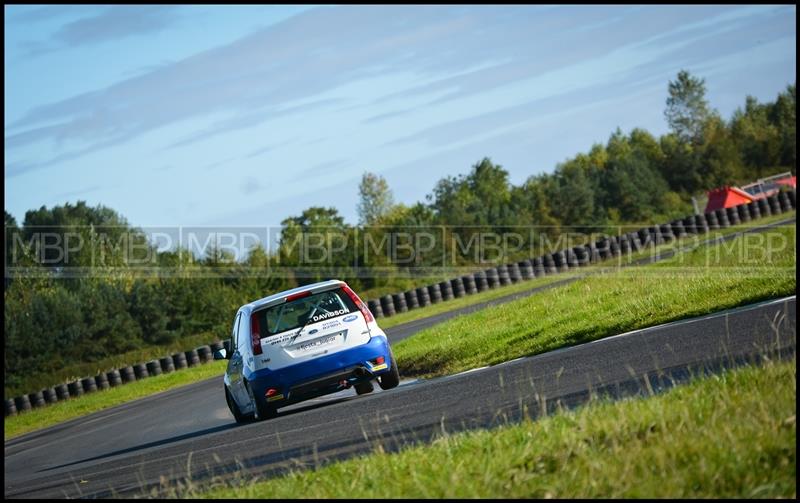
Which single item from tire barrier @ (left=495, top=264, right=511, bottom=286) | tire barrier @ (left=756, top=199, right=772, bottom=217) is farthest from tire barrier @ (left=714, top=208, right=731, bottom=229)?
tire barrier @ (left=495, top=264, right=511, bottom=286)

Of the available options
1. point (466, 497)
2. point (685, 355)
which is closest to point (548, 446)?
point (466, 497)

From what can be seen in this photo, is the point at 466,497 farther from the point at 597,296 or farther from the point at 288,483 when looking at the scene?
the point at 597,296

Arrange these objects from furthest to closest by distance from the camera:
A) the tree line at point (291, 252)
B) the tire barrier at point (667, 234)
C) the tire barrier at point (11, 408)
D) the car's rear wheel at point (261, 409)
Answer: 1. the tree line at point (291, 252)
2. the tire barrier at point (667, 234)
3. the tire barrier at point (11, 408)
4. the car's rear wheel at point (261, 409)

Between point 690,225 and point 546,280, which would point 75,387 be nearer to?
point 546,280

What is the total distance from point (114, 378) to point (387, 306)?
932 centimetres

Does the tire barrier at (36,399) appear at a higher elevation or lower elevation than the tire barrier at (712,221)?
lower

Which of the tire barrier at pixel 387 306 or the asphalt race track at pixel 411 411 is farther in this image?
the tire barrier at pixel 387 306

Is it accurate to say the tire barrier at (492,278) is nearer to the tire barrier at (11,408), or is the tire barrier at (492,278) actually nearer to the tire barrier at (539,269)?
the tire barrier at (539,269)

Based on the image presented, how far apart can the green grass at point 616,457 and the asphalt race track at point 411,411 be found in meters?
0.55

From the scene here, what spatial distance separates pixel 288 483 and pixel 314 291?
23.7ft

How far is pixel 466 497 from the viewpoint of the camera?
676cm

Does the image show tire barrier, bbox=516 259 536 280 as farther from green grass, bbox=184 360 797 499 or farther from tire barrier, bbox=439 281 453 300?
green grass, bbox=184 360 797 499

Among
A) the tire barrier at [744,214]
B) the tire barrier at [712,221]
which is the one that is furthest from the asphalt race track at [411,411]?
the tire barrier at [744,214]

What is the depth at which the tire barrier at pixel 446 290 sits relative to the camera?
41688 millimetres
